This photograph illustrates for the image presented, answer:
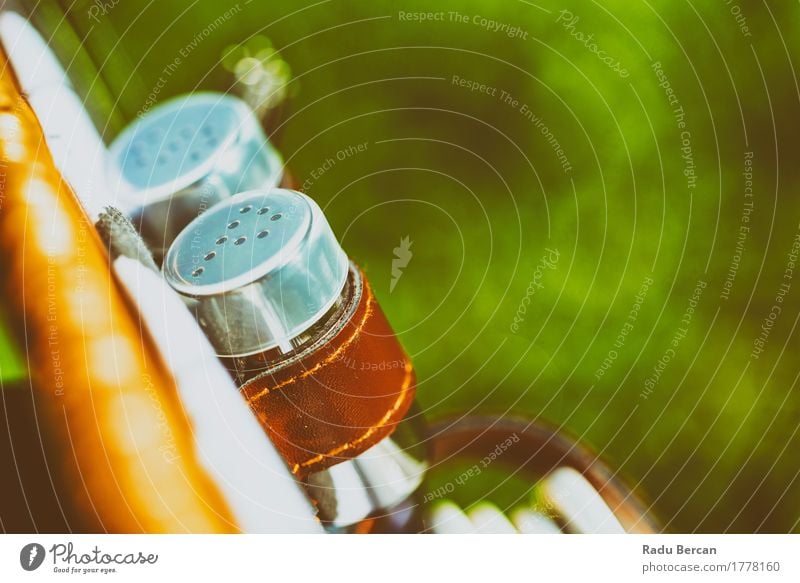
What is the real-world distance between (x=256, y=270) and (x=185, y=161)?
129 mm

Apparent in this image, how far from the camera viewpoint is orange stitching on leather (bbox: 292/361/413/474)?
0.50 meters

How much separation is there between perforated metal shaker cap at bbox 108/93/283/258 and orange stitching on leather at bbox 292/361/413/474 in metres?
0.21

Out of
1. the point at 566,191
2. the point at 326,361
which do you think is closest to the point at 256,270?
the point at 326,361

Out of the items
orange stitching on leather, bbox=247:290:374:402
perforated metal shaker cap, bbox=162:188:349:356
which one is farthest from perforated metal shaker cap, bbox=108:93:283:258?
orange stitching on leather, bbox=247:290:374:402

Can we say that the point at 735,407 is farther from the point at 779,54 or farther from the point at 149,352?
the point at 149,352

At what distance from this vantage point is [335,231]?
20.1 inches

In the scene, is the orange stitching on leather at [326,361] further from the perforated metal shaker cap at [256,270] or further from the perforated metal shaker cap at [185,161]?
the perforated metal shaker cap at [185,161]

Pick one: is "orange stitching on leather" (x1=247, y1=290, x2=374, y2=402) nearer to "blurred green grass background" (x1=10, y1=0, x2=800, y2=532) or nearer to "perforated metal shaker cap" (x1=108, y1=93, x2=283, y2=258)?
"blurred green grass background" (x1=10, y1=0, x2=800, y2=532)

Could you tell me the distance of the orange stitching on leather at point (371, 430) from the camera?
1.63ft

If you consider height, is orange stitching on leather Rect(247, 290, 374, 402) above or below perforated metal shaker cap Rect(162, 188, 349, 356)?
below

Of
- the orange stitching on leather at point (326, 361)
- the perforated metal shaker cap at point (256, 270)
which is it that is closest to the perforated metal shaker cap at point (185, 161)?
the perforated metal shaker cap at point (256, 270)

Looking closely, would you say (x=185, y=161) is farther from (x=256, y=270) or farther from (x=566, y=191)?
(x=566, y=191)

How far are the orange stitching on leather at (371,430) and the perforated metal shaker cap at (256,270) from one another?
0.33 ft
